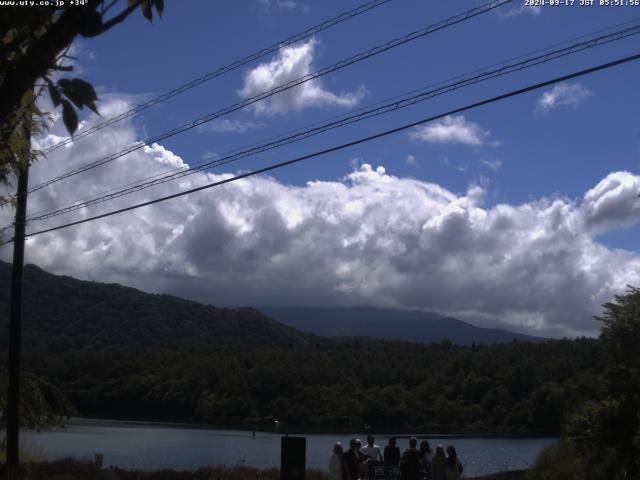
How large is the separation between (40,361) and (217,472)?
6748cm

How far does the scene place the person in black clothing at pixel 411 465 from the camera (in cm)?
1670

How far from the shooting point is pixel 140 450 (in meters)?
47.8

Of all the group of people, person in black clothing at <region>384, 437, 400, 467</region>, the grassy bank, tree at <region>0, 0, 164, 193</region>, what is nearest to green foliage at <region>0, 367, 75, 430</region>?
the grassy bank

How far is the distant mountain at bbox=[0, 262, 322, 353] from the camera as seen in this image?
505ft

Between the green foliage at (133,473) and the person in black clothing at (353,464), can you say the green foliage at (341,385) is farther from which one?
the person in black clothing at (353,464)

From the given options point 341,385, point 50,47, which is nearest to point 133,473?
point 50,47

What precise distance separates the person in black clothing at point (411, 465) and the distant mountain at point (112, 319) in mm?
126688

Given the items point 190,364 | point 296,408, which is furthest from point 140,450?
point 190,364

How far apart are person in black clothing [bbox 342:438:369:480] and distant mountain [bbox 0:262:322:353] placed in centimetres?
Answer: 12695

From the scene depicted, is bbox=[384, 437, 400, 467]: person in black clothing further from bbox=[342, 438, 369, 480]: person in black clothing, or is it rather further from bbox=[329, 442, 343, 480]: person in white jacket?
bbox=[329, 442, 343, 480]: person in white jacket

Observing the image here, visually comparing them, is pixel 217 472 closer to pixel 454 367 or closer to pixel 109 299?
pixel 454 367

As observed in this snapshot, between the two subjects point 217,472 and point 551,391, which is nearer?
point 217,472

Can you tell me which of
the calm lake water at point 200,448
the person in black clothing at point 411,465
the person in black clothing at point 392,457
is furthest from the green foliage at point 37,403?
the calm lake water at point 200,448

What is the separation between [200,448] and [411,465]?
36479mm
